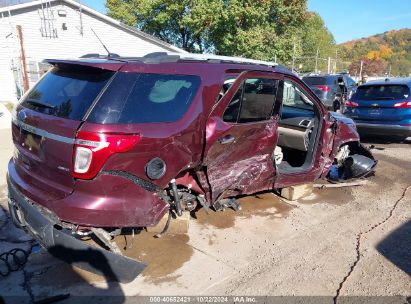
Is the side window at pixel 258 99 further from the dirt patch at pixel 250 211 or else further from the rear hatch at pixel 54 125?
the rear hatch at pixel 54 125

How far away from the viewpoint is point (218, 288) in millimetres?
3234

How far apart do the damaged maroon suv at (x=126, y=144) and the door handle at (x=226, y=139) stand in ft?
0.04

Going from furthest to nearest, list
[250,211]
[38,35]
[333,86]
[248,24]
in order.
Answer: [248,24] → [38,35] → [333,86] → [250,211]

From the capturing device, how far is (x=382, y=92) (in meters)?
9.07

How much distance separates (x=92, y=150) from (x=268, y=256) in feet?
6.89

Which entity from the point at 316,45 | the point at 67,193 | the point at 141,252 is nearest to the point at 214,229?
the point at 141,252

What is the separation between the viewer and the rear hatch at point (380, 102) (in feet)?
28.3

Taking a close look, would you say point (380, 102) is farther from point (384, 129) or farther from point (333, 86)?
point (333, 86)

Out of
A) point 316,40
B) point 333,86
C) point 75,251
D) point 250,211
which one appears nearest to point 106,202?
point 75,251

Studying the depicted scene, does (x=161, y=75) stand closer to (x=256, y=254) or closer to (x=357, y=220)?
(x=256, y=254)

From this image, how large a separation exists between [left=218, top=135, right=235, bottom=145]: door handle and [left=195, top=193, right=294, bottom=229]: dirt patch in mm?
1161

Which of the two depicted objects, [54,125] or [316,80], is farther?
[316,80]

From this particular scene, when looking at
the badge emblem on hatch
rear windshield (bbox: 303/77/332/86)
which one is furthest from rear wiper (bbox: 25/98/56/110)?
rear windshield (bbox: 303/77/332/86)

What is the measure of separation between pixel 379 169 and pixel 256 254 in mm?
4277
